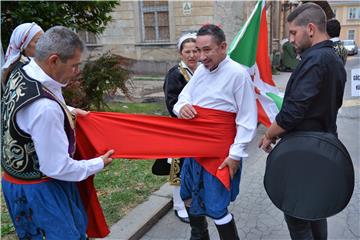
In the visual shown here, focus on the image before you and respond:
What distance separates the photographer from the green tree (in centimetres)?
634

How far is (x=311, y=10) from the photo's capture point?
247 centimetres

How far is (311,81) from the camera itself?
2.38 meters

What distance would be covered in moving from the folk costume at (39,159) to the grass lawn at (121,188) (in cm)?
160

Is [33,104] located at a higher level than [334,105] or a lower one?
higher

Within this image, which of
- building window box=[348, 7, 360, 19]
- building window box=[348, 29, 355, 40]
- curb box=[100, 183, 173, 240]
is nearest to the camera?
curb box=[100, 183, 173, 240]

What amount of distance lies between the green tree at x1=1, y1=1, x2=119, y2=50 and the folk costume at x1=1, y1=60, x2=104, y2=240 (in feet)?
15.9

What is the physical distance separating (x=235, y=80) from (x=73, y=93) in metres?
4.58

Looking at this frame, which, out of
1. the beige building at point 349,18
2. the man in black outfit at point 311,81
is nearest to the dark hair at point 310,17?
the man in black outfit at point 311,81

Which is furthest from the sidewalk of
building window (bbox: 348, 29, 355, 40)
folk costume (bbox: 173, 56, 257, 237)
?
building window (bbox: 348, 29, 355, 40)

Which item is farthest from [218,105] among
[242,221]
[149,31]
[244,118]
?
[149,31]

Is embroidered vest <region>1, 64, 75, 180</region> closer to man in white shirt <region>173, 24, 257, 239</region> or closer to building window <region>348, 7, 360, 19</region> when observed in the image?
man in white shirt <region>173, 24, 257, 239</region>

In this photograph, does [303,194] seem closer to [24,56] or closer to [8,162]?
[8,162]

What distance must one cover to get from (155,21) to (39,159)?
1600 centimetres

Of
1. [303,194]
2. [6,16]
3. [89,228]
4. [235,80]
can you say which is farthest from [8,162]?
[6,16]
